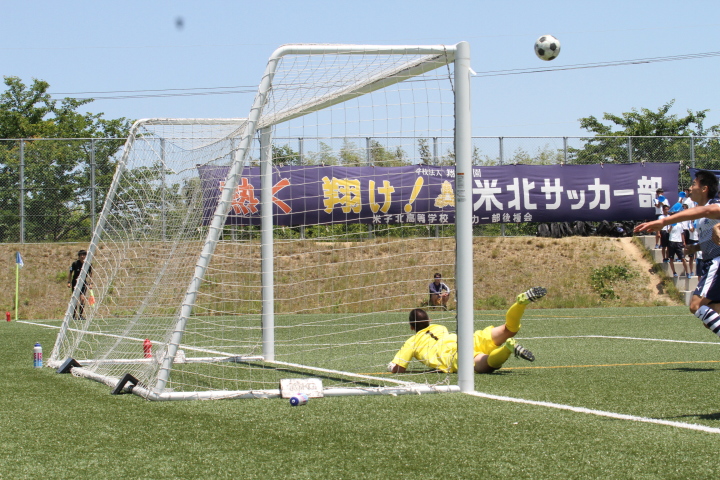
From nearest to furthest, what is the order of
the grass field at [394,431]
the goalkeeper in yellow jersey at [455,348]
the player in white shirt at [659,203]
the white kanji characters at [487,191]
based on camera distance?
the grass field at [394,431], the goalkeeper in yellow jersey at [455,348], the player in white shirt at [659,203], the white kanji characters at [487,191]

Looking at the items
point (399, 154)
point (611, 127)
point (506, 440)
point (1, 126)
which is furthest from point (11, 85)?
point (506, 440)

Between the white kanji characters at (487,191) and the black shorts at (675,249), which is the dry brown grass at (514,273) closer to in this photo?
the black shorts at (675,249)

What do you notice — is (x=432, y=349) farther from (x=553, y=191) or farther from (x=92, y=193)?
(x=553, y=191)

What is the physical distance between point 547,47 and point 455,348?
6776mm

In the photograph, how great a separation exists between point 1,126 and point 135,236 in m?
29.4

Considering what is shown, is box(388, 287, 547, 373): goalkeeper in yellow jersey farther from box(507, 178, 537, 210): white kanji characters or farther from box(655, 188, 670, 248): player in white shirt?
box(655, 188, 670, 248): player in white shirt

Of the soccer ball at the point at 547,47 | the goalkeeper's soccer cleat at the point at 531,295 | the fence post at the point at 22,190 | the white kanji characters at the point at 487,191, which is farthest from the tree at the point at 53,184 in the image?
the goalkeeper's soccer cleat at the point at 531,295

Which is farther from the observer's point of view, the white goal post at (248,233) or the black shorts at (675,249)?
the black shorts at (675,249)

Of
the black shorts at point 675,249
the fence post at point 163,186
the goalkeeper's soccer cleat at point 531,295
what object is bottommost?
the goalkeeper's soccer cleat at point 531,295

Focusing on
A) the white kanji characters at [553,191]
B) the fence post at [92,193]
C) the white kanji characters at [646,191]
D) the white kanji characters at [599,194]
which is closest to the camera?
the fence post at [92,193]

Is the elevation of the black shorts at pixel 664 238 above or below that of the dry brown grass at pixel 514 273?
above

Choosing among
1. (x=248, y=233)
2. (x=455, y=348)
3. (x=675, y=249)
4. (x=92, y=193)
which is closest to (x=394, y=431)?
(x=455, y=348)

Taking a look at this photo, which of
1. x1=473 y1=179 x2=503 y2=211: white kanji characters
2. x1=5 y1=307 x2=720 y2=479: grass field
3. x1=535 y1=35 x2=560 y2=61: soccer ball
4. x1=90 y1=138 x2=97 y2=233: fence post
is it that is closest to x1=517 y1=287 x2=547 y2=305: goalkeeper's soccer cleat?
x1=5 y1=307 x2=720 y2=479: grass field

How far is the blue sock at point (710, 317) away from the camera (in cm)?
522
